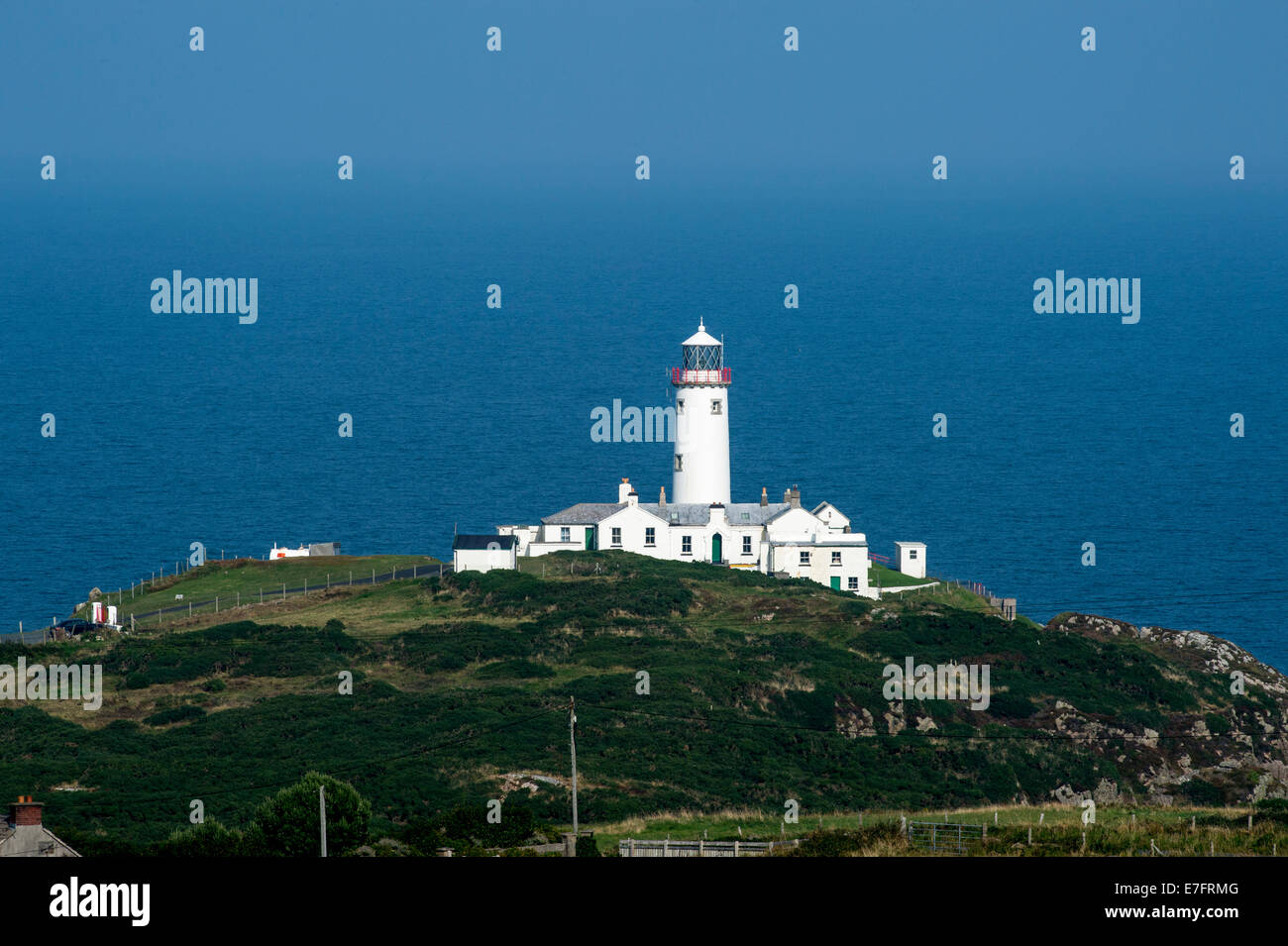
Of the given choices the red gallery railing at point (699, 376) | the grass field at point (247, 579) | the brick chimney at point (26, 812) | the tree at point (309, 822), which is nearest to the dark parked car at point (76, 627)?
the grass field at point (247, 579)

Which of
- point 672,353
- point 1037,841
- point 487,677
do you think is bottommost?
point 1037,841

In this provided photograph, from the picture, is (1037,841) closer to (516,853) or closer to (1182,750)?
(516,853)

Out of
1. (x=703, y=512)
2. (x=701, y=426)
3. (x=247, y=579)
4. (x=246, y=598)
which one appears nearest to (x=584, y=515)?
(x=703, y=512)

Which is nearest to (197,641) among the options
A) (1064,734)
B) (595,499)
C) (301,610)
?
(301,610)

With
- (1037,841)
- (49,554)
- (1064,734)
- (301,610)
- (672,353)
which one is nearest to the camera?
(1037,841)

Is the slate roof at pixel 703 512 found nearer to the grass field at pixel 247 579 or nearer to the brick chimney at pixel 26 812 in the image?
the grass field at pixel 247 579

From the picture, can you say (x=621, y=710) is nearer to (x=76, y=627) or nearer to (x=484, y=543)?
(x=484, y=543)
